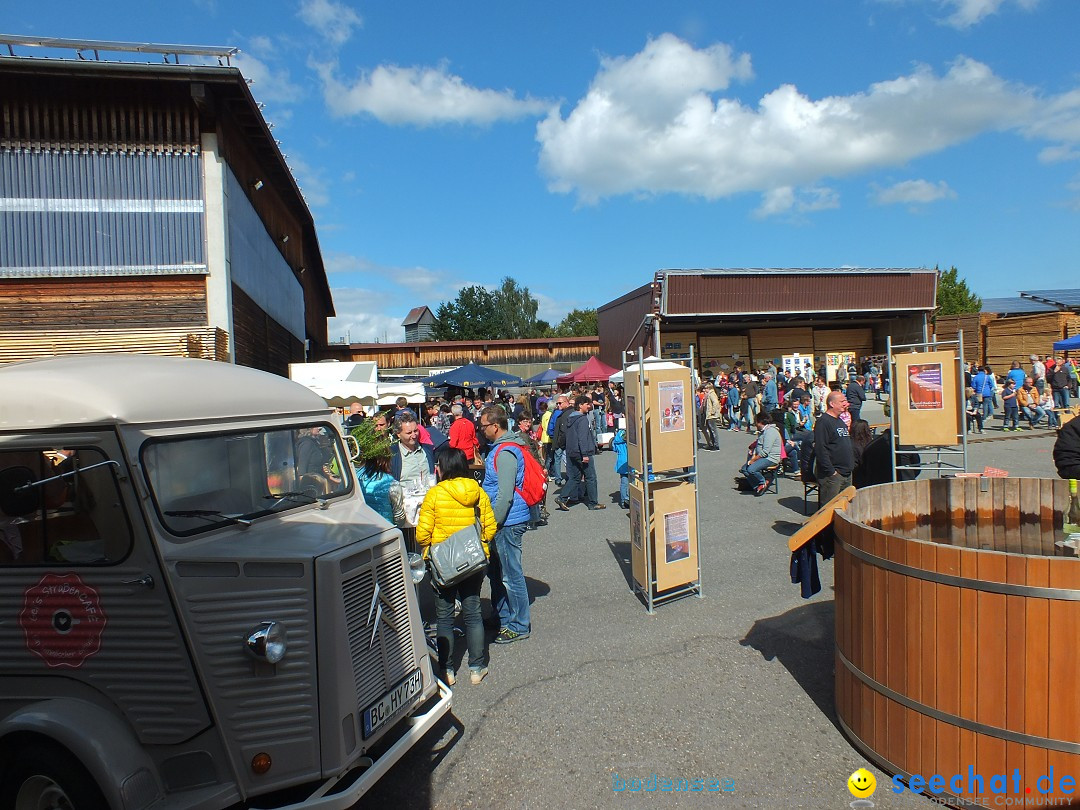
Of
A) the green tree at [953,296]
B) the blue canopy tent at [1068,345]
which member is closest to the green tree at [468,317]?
the green tree at [953,296]

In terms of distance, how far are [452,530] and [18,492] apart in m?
2.69

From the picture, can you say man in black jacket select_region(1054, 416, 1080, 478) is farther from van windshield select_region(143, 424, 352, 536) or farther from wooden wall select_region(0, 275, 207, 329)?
wooden wall select_region(0, 275, 207, 329)

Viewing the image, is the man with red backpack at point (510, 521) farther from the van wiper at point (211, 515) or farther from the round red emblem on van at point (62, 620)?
the round red emblem on van at point (62, 620)

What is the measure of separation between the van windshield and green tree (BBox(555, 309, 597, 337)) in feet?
313

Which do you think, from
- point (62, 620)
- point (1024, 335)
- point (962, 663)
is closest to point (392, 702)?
point (62, 620)

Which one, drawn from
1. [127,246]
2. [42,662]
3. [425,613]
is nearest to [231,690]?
[42,662]

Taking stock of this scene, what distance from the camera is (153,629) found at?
312 cm

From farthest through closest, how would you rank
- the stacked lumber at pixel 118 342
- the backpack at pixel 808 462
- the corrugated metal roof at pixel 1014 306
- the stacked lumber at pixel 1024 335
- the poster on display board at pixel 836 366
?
the corrugated metal roof at pixel 1014 306, the stacked lumber at pixel 1024 335, the poster on display board at pixel 836 366, the stacked lumber at pixel 118 342, the backpack at pixel 808 462

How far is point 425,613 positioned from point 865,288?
29.9 metres

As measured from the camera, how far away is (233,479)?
148 inches

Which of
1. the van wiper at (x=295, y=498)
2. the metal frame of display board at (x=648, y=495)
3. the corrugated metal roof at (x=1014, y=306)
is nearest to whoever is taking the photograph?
the van wiper at (x=295, y=498)

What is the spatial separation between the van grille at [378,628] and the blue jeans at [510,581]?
6.24ft

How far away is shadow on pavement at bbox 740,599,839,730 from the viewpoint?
15.8 ft

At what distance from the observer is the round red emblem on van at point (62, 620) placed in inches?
126
